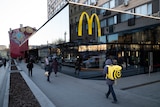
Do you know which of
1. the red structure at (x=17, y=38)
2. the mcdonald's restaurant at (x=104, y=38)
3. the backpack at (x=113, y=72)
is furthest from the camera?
the red structure at (x=17, y=38)

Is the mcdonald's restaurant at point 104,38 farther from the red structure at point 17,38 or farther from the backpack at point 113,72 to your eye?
the red structure at point 17,38

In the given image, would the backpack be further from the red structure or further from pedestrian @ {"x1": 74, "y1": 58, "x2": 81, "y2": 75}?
the red structure

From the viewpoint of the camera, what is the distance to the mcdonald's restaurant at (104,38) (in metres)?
16.0

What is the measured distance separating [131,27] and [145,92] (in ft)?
47.6

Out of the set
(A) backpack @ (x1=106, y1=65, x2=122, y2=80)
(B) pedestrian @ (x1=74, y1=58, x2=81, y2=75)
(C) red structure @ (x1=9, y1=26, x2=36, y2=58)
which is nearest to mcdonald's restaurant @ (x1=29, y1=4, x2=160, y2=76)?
(B) pedestrian @ (x1=74, y1=58, x2=81, y2=75)

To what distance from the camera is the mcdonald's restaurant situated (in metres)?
16.0

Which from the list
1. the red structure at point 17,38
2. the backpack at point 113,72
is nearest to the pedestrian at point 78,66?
the backpack at point 113,72

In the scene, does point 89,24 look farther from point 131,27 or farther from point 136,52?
point 131,27

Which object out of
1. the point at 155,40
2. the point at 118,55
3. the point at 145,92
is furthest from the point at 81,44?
the point at 155,40

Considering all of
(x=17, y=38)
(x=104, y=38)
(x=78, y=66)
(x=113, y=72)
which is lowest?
(x=78, y=66)

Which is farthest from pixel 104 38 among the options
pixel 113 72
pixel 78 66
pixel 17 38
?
pixel 17 38

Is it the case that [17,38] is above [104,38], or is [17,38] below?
above

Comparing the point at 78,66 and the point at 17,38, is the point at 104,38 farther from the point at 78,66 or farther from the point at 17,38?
the point at 17,38

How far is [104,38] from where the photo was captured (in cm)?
1736
